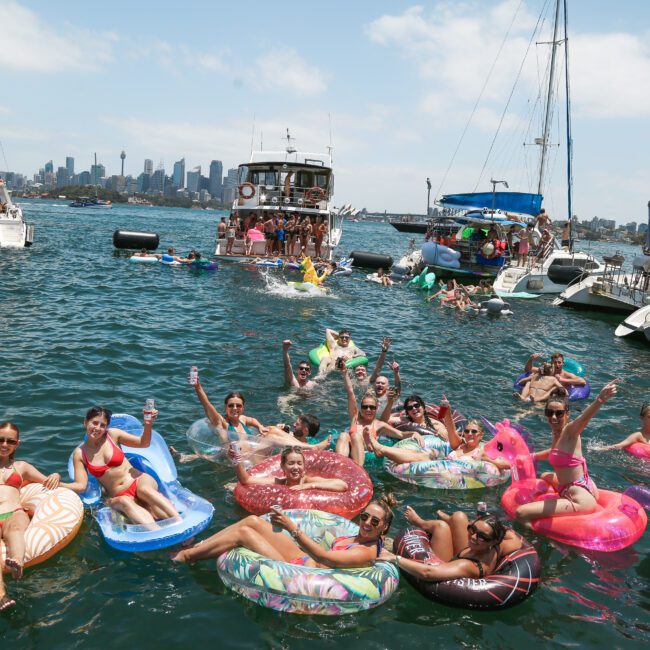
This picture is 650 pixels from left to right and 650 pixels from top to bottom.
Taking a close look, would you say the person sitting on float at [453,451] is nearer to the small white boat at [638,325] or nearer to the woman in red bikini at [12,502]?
the woman in red bikini at [12,502]

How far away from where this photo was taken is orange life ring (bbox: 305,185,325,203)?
31828mm

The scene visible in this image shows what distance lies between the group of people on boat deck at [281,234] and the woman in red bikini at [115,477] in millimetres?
23685

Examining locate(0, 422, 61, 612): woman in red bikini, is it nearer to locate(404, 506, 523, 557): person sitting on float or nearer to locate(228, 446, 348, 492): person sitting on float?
locate(228, 446, 348, 492): person sitting on float

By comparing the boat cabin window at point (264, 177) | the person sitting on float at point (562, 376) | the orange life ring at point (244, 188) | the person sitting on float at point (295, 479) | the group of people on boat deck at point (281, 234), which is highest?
the boat cabin window at point (264, 177)

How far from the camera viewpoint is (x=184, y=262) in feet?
92.7

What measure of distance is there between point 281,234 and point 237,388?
18996 millimetres

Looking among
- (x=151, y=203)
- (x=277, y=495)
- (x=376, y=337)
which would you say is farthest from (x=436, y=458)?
(x=151, y=203)

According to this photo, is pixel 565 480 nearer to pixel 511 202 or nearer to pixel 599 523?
pixel 599 523

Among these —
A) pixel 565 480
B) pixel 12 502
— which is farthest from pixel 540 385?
pixel 12 502

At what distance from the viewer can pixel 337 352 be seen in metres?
13.4

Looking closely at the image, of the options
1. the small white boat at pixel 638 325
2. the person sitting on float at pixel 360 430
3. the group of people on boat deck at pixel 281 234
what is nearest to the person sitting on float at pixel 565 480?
the person sitting on float at pixel 360 430

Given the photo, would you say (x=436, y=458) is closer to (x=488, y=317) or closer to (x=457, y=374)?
(x=457, y=374)

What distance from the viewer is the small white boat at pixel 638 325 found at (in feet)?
59.4

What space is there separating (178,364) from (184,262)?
16073 mm
